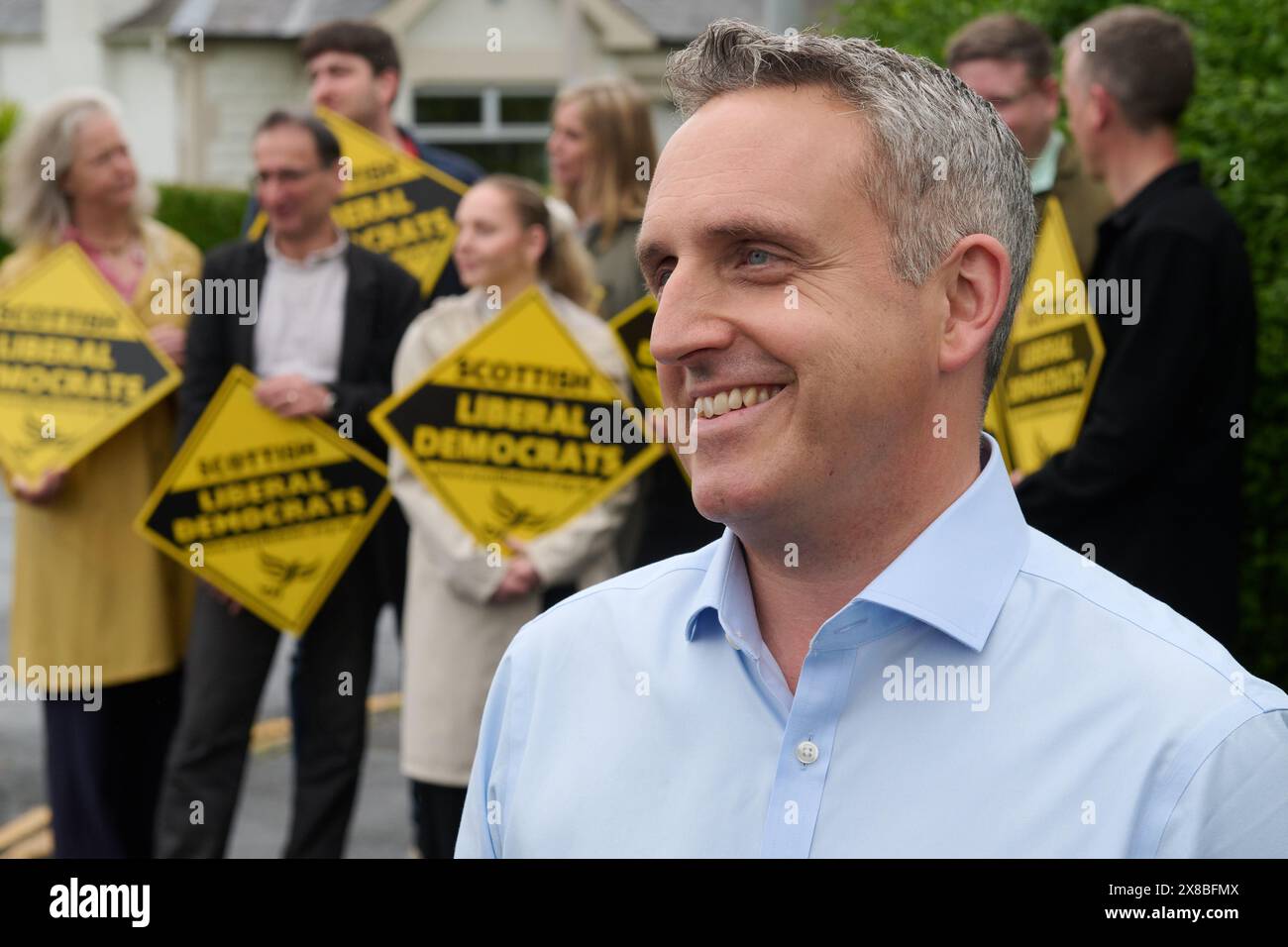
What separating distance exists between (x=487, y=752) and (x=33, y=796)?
16.9 ft

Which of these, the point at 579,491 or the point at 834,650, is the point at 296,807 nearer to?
the point at 579,491

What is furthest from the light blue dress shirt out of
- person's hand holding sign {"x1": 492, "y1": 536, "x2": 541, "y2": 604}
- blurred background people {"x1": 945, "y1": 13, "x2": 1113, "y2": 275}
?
blurred background people {"x1": 945, "y1": 13, "x2": 1113, "y2": 275}

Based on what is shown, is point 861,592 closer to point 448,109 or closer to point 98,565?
point 98,565

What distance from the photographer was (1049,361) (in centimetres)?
454

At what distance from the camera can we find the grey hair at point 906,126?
1.83m

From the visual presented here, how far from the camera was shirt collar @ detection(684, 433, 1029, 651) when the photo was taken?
5.85ft

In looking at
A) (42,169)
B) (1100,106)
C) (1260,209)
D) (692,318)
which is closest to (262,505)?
(42,169)

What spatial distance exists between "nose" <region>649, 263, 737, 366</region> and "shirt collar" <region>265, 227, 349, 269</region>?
374 cm

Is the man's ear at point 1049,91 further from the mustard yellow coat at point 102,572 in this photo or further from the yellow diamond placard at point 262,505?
Result: the mustard yellow coat at point 102,572

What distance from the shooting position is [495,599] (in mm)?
4980

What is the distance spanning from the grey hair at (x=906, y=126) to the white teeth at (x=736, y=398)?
7.9 inches

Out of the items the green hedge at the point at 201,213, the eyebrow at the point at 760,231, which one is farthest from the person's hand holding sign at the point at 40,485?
the green hedge at the point at 201,213

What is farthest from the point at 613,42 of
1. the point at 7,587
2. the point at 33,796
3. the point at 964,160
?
the point at 964,160

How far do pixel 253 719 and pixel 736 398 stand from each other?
389 cm
